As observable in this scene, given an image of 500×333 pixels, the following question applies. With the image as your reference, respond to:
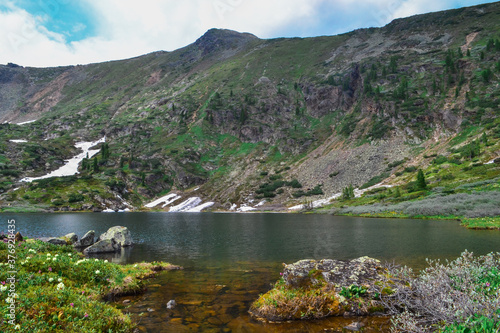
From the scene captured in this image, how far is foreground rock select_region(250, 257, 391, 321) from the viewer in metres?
13.5

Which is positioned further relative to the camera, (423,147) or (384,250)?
(423,147)

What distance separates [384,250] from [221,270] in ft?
69.1

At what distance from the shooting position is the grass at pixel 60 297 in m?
9.08

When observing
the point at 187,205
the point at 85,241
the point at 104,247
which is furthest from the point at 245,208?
the point at 104,247

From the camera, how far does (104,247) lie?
3666 cm

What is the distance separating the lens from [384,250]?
33406mm

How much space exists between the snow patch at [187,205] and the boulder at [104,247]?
402 feet

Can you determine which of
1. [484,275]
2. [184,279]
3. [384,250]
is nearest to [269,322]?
[484,275]

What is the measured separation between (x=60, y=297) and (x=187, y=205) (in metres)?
157

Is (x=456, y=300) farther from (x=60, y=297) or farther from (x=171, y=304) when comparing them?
(x=60, y=297)

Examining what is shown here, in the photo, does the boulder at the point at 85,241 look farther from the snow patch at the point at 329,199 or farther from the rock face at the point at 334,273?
the snow patch at the point at 329,199

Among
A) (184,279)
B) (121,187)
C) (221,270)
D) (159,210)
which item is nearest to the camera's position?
(184,279)

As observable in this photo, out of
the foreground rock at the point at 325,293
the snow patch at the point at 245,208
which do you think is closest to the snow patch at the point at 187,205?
the snow patch at the point at 245,208

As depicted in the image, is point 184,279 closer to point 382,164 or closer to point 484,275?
point 484,275
